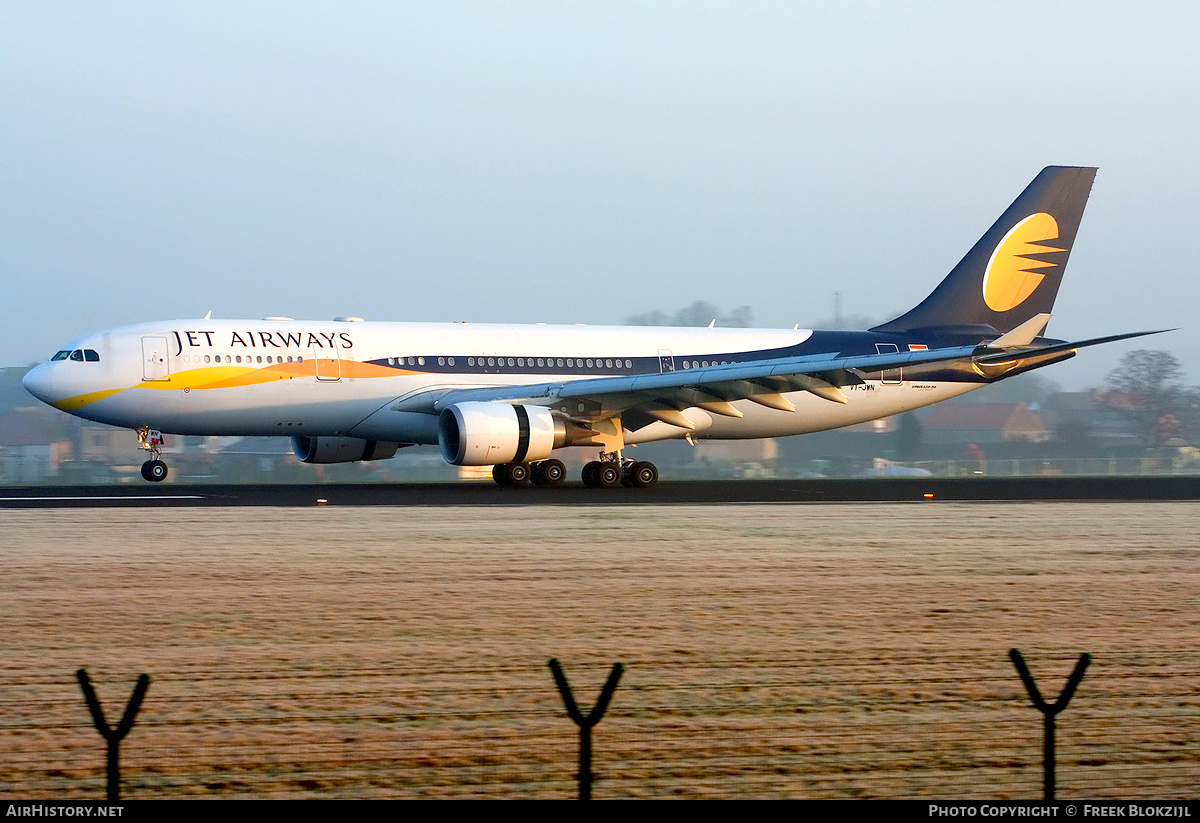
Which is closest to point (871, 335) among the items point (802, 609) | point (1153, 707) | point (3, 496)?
point (3, 496)

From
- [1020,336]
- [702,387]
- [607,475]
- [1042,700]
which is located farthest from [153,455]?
[1042,700]

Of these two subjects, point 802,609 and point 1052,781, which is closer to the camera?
point 1052,781

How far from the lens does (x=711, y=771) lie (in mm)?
6418

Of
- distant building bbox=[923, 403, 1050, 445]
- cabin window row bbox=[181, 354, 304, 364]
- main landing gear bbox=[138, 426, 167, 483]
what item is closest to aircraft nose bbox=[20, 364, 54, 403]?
main landing gear bbox=[138, 426, 167, 483]

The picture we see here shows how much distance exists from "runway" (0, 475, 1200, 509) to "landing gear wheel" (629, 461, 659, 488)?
27 cm

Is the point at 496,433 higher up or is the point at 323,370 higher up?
the point at 323,370

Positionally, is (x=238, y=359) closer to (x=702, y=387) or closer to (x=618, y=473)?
(x=618, y=473)

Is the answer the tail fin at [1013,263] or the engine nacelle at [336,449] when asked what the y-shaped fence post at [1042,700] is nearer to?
the engine nacelle at [336,449]

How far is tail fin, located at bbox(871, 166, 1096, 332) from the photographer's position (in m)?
35.6

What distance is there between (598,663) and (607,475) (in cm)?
2073

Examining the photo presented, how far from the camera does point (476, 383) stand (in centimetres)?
3036

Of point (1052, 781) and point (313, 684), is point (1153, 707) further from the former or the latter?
point (313, 684)

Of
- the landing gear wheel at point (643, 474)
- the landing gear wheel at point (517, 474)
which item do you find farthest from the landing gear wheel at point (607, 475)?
the landing gear wheel at point (517, 474)
